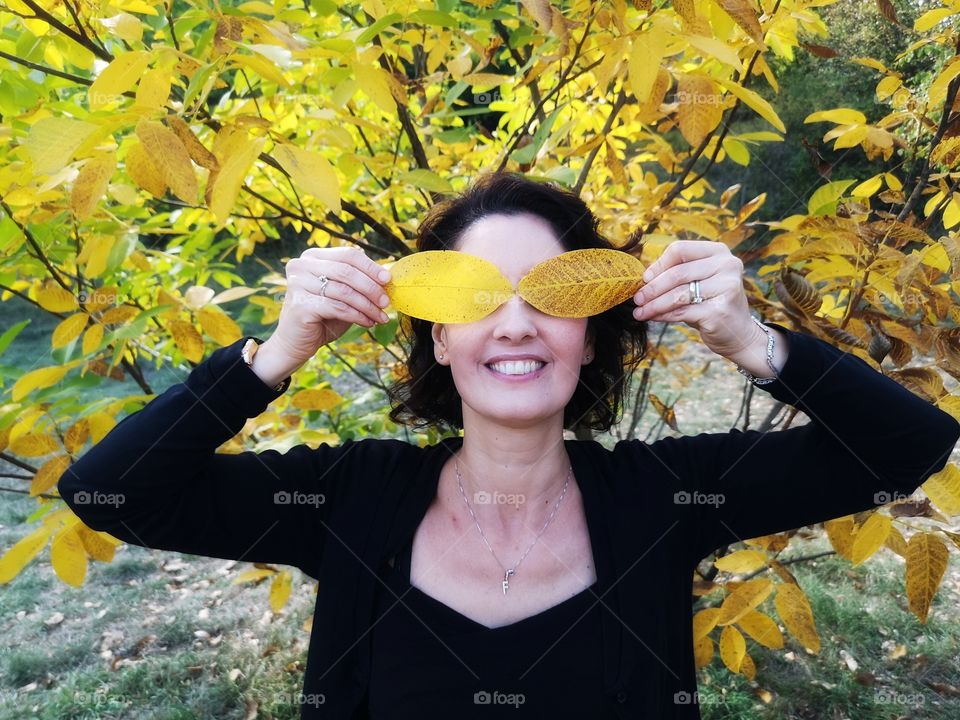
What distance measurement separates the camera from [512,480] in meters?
1.44

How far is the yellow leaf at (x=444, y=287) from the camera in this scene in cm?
124

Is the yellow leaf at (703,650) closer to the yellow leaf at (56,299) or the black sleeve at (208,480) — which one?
the black sleeve at (208,480)

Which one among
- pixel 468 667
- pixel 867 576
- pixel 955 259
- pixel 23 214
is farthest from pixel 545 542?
pixel 867 576

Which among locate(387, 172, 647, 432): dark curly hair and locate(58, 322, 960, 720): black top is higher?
locate(387, 172, 647, 432): dark curly hair

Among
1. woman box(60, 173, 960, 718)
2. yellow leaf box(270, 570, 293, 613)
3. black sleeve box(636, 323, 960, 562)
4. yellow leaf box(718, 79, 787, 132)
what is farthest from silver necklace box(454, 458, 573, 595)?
yellow leaf box(270, 570, 293, 613)

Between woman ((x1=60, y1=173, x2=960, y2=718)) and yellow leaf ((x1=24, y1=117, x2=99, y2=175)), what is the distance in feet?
1.21

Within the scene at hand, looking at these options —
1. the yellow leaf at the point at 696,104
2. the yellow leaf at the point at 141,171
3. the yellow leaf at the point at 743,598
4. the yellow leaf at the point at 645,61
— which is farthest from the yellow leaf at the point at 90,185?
the yellow leaf at the point at 743,598

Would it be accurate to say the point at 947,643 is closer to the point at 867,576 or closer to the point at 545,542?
the point at 867,576

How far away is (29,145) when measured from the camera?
100cm

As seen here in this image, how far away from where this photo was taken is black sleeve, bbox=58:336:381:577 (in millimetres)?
1236

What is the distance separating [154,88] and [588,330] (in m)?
0.95

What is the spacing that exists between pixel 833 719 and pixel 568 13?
8.79ft

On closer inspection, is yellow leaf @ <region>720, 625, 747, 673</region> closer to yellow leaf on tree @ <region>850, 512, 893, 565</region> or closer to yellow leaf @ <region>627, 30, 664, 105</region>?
yellow leaf on tree @ <region>850, 512, 893, 565</region>

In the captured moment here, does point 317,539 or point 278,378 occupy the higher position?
point 278,378
